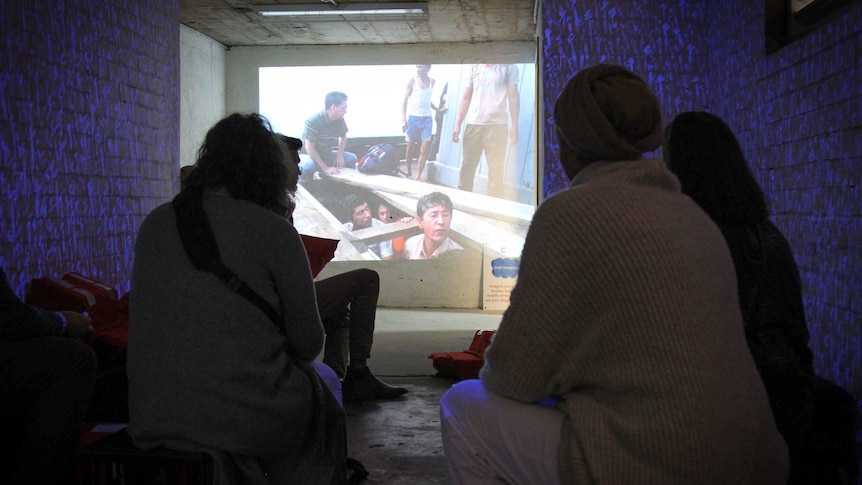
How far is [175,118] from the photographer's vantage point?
4801 millimetres

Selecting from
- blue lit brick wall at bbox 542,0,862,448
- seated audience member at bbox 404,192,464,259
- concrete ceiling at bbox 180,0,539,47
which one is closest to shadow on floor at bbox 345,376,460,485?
blue lit brick wall at bbox 542,0,862,448

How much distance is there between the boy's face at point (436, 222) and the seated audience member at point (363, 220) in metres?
0.40

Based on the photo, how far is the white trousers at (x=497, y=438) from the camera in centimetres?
131

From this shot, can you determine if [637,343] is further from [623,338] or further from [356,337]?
[356,337]

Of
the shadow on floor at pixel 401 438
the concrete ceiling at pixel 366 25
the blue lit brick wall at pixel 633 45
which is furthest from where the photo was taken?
the concrete ceiling at pixel 366 25

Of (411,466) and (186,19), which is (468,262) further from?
(411,466)

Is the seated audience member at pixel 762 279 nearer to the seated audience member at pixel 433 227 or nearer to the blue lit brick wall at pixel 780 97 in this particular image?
the blue lit brick wall at pixel 780 97

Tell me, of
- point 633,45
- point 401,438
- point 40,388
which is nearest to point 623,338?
point 40,388

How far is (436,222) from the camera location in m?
7.84

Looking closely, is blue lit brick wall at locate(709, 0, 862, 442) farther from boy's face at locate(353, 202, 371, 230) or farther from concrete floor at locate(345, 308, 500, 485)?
boy's face at locate(353, 202, 371, 230)

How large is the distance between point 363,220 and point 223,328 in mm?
6220

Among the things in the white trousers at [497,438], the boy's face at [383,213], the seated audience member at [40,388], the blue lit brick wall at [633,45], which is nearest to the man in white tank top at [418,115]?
the boy's face at [383,213]

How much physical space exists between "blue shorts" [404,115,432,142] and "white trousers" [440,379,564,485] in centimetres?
650

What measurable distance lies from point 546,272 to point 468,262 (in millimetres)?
6548
